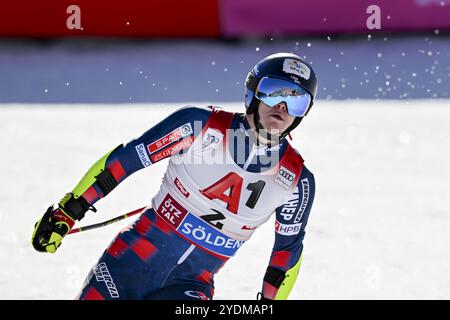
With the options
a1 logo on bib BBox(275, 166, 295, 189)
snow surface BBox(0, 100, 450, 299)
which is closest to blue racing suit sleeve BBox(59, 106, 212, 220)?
a1 logo on bib BBox(275, 166, 295, 189)

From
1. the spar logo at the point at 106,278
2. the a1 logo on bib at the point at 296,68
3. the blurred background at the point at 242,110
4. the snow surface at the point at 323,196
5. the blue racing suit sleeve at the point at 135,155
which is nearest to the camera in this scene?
the spar logo at the point at 106,278

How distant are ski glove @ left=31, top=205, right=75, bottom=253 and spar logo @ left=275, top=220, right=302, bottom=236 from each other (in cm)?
102

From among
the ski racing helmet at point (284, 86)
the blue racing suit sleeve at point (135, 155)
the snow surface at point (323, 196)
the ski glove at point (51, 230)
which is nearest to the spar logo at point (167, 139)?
Answer: the blue racing suit sleeve at point (135, 155)

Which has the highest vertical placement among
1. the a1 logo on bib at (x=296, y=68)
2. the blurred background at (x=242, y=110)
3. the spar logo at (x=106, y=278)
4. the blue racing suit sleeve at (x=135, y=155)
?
the a1 logo on bib at (x=296, y=68)

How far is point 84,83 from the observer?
540 inches

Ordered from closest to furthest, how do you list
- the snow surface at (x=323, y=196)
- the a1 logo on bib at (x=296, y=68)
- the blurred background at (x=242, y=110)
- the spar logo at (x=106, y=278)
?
1. the spar logo at (x=106, y=278)
2. the a1 logo on bib at (x=296, y=68)
3. the snow surface at (x=323, y=196)
4. the blurred background at (x=242, y=110)

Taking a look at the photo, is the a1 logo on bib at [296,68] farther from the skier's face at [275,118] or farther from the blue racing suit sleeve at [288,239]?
the blue racing suit sleeve at [288,239]

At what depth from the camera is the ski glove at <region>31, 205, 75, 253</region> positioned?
17.2 feet

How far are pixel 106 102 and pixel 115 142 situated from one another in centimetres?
214

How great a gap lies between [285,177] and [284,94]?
0.41m

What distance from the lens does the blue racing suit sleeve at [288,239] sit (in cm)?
552

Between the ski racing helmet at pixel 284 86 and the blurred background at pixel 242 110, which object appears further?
the blurred background at pixel 242 110

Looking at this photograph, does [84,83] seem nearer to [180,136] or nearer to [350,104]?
[350,104]

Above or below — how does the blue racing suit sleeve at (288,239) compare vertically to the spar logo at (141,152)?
below
